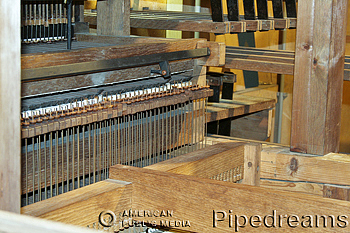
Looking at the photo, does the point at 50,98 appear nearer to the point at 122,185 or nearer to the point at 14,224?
the point at 122,185

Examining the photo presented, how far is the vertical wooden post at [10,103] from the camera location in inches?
33.8

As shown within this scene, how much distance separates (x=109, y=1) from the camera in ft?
8.93

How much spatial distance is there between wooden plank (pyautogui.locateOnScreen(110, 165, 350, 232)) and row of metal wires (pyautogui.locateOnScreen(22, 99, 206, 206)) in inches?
9.1

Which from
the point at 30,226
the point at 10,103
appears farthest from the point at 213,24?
the point at 30,226

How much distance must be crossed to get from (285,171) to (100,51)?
1.14m

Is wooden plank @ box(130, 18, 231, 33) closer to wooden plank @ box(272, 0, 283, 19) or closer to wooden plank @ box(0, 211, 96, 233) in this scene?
wooden plank @ box(272, 0, 283, 19)

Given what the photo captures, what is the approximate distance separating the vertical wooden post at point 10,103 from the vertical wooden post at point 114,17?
1856 millimetres

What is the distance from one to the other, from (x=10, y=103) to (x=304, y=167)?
1896mm

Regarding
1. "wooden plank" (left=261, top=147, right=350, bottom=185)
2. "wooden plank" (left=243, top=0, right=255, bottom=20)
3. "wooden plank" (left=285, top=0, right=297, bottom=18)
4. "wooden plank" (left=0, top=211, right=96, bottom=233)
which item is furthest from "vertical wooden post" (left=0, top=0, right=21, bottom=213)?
"wooden plank" (left=285, top=0, right=297, bottom=18)

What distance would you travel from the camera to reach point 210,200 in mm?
1739

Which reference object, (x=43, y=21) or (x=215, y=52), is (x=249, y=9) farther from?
(x=43, y=21)

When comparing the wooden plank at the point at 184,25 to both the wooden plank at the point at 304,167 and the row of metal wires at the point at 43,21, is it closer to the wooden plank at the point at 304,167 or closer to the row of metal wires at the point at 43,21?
the row of metal wires at the point at 43,21

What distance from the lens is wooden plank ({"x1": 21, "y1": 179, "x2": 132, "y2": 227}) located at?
5.16 feet

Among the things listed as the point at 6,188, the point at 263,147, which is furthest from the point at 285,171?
the point at 6,188
